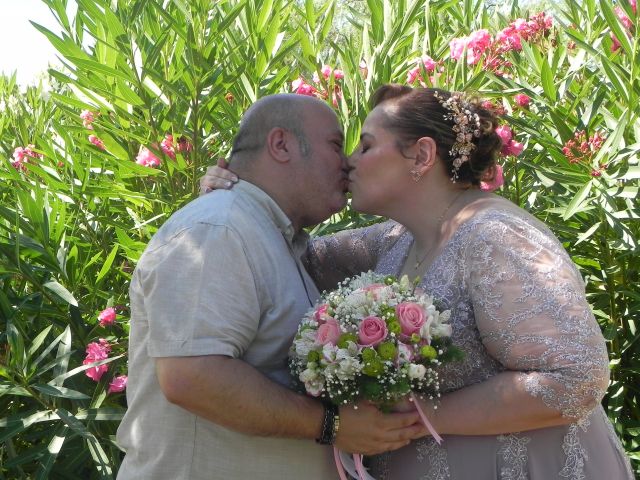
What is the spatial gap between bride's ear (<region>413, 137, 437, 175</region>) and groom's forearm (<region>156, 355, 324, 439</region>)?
0.91 meters

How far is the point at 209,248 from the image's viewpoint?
7.56 feet

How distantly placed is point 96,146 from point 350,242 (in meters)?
1.52

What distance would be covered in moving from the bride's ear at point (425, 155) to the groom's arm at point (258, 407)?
2.71 feet

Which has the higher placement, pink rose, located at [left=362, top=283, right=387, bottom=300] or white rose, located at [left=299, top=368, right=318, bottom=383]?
pink rose, located at [left=362, top=283, right=387, bottom=300]

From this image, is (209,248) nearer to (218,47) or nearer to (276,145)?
(276,145)

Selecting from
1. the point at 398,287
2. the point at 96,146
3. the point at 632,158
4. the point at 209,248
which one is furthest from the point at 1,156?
the point at 632,158

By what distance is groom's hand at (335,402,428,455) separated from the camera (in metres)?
2.38

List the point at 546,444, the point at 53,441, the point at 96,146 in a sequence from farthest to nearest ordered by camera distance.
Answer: the point at 96,146 → the point at 53,441 → the point at 546,444

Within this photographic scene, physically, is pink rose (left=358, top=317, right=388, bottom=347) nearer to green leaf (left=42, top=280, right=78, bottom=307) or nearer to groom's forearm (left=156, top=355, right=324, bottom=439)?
groom's forearm (left=156, top=355, right=324, bottom=439)

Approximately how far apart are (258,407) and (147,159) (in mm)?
1838

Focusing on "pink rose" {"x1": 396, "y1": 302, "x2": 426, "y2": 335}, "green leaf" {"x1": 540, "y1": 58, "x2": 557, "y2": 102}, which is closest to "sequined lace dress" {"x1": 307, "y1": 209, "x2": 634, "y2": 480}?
"pink rose" {"x1": 396, "y1": 302, "x2": 426, "y2": 335}

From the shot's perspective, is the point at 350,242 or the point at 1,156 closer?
the point at 350,242

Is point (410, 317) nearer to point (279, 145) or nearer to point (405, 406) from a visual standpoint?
point (405, 406)

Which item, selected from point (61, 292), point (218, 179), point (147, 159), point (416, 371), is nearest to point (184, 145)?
point (147, 159)
